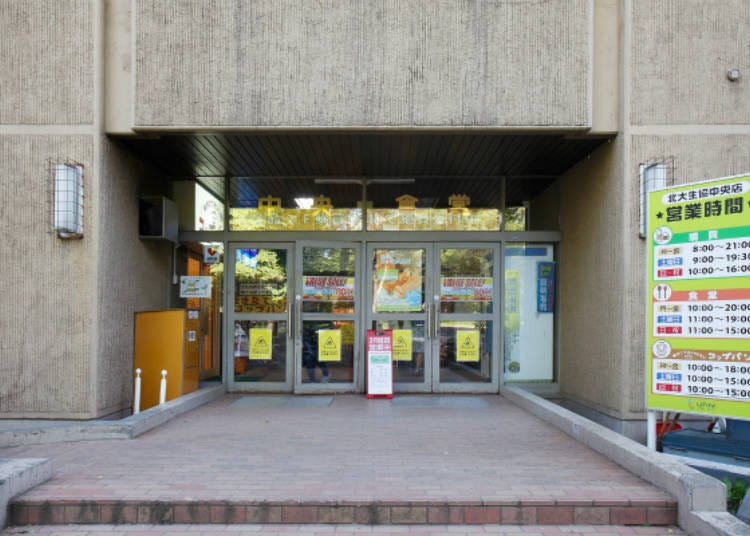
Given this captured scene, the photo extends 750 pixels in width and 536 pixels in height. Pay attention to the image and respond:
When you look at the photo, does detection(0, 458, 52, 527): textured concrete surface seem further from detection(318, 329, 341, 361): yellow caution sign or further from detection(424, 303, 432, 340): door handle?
detection(424, 303, 432, 340): door handle

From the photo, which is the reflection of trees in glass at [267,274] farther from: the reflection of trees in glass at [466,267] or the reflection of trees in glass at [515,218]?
the reflection of trees in glass at [515,218]

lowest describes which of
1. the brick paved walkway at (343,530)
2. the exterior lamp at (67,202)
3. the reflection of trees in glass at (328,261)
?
the brick paved walkway at (343,530)

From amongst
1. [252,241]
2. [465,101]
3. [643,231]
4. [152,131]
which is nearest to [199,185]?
[252,241]

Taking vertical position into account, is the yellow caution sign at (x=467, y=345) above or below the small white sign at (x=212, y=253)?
below

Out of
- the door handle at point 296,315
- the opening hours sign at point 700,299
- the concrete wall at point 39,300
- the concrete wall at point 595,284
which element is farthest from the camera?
the door handle at point 296,315

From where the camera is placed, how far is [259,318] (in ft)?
28.1

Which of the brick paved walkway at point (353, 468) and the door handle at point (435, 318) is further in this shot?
the door handle at point (435, 318)

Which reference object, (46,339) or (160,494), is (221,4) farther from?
(160,494)

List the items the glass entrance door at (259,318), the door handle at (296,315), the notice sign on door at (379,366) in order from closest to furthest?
the notice sign on door at (379,366), the door handle at (296,315), the glass entrance door at (259,318)

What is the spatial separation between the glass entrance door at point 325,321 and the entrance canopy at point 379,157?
1.27 metres

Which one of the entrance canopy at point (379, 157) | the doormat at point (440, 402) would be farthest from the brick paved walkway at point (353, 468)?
the entrance canopy at point (379, 157)

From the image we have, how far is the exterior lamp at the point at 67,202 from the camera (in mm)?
6156

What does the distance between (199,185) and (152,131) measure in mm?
2454

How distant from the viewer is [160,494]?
154 inches
